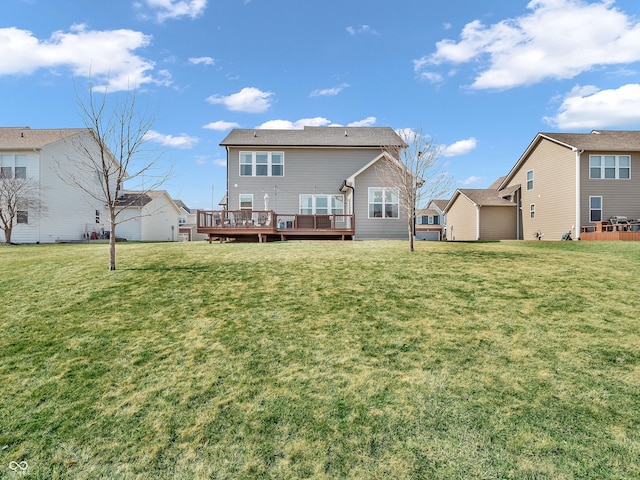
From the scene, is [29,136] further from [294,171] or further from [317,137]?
[317,137]

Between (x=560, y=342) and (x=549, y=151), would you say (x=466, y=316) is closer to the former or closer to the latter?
(x=560, y=342)

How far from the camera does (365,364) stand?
5438 mm

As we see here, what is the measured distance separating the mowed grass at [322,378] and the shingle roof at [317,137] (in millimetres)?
16781

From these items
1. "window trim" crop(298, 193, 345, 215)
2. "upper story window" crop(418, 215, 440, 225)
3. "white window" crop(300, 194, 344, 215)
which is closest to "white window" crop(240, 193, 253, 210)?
"window trim" crop(298, 193, 345, 215)

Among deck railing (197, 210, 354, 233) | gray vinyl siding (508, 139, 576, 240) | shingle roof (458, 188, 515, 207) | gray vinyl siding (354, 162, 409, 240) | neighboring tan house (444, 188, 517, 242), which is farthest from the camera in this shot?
neighboring tan house (444, 188, 517, 242)

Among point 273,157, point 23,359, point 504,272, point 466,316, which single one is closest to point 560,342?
point 466,316

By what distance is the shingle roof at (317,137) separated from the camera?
81.0ft

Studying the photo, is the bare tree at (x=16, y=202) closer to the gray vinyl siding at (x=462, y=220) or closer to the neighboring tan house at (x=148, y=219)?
the neighboring tan house at (x=148, y=219)

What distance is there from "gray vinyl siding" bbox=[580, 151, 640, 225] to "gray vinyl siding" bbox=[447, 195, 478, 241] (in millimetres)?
8172

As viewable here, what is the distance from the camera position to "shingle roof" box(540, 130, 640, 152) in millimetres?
21516

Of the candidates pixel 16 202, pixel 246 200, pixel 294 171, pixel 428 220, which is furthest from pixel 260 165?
pixel 428 220

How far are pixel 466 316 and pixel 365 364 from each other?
266cm

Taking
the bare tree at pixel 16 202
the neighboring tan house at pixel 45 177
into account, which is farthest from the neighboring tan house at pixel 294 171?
the bare tree at pixel 16 202

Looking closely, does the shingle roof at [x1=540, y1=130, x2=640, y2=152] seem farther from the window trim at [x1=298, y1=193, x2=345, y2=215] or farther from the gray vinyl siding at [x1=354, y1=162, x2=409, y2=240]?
the window trim at [x1=298, y1=193, x2=345, y2=215]
